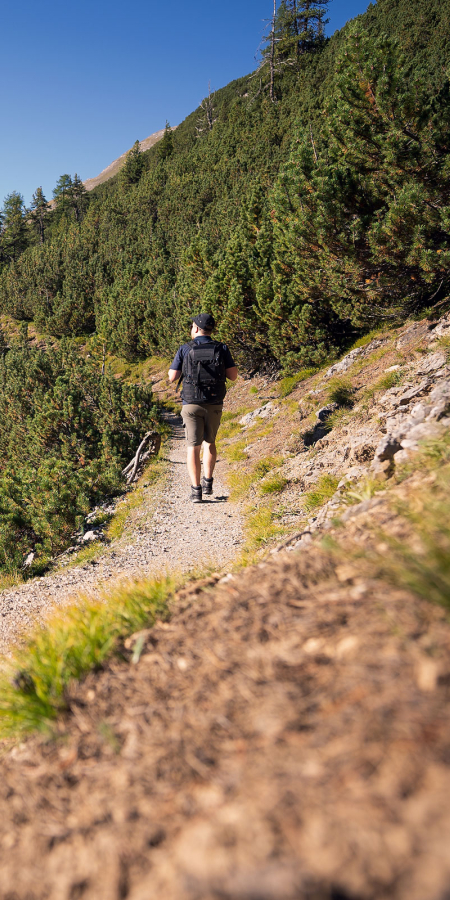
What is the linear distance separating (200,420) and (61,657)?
4093 millimetres

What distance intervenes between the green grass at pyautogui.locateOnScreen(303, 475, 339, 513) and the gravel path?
3.27 feet

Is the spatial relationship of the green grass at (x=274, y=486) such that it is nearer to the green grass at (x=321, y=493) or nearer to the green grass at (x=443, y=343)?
the green grass at (x=321, y=493)

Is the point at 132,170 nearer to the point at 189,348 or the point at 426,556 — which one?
the point at 189,348

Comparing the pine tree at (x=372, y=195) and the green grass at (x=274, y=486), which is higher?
the pine tree at (x=372, y=195)

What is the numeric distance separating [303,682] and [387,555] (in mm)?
685

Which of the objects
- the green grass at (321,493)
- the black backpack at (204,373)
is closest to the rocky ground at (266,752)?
the green grass at (321,493)

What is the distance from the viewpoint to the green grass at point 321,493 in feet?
17.5

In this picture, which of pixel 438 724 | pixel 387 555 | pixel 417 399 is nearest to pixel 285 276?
pixel 417 399

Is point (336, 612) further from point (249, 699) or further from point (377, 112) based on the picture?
point (377, 112)

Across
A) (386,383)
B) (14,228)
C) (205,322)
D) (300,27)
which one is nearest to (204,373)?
(205,322)

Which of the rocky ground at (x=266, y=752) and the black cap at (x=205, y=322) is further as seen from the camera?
the black cap at (x=205, y=322)

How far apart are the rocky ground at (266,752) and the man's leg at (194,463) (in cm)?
369

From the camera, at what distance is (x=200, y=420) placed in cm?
600

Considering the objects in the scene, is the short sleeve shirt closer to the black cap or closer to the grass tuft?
the black cap
